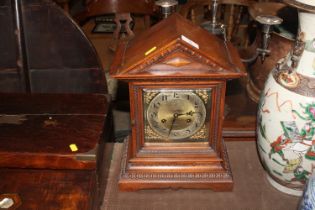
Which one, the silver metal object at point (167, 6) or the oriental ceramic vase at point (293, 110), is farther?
the silver metal object at point (167, 6)

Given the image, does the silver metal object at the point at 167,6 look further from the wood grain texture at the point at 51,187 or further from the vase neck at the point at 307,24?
the wood grain texture at the point at 51,187

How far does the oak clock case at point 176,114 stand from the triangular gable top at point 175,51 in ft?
0.29

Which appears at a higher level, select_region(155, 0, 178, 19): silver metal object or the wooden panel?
select_region(155, 0, 178, 19): silver metal object

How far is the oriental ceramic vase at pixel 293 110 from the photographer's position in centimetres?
98

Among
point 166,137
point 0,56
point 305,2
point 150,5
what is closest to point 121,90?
point 150,5

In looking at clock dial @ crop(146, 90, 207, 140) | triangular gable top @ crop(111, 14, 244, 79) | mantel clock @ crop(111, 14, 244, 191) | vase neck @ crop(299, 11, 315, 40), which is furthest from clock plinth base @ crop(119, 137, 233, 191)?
vase neck @ crop(299, 11, 315, 40)

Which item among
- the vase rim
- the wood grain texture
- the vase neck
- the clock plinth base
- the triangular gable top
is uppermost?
the vase rim

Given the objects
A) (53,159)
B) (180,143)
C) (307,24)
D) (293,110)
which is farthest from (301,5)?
(53,159)

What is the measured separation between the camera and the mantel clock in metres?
1.00

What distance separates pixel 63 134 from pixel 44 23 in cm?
52

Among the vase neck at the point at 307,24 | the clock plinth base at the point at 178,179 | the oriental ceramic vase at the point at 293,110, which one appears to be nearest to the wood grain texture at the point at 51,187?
the clock plinth base at the point at 178,179

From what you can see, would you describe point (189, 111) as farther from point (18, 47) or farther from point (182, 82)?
point (18, 47)

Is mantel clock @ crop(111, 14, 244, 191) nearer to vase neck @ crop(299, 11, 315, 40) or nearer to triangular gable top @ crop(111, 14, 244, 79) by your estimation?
triangular gable top @ crop(111, 14, 244, 79)

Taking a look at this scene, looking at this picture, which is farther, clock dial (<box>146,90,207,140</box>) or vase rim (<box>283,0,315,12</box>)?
clock dial (<box>146,90,207,140</box>)
